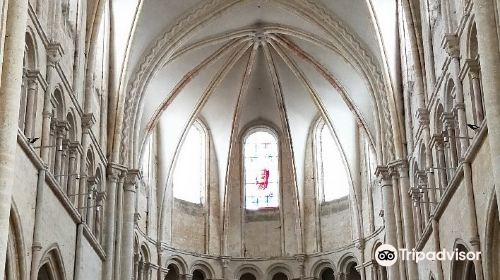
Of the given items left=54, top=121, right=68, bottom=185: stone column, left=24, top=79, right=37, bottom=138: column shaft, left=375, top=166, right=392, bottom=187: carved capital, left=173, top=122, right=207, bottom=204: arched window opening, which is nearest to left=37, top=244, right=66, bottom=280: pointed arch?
left=54, top=121, right=68, bottom=185: stone column

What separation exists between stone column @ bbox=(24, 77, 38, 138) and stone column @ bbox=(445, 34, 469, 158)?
9.56 meters

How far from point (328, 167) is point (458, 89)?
1636 cm

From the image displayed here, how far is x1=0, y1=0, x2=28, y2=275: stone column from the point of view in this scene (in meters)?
16.3

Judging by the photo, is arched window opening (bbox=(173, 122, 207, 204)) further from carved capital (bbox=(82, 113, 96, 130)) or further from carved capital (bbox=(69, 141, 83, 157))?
carved capital (bbox=(69, 141, 83, 157))

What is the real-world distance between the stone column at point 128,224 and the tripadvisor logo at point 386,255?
8.15 m

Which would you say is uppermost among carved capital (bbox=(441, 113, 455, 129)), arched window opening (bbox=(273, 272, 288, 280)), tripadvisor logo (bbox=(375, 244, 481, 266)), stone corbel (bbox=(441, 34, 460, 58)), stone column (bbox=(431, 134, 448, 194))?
stone corbel (bbox=(441, 34, 460, 58))

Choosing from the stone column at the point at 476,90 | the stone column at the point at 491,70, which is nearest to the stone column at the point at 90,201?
the stone column at the point at 476,90

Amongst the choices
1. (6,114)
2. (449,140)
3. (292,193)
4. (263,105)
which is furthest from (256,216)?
(6,114)

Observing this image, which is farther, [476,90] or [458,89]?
[458,89]

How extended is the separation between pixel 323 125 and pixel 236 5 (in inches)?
289

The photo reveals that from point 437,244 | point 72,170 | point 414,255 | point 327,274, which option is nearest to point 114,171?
point 72,170

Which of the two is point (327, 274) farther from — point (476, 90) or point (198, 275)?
point (476, 90)

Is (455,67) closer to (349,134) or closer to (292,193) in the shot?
(349,134)

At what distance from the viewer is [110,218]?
2939 centimetres
